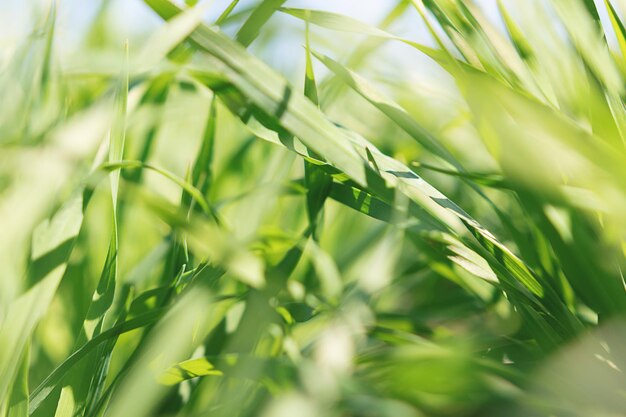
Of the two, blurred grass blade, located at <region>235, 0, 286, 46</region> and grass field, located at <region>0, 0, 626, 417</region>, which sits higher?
blurred grass blade, located at <region>235, 0, 286, 46</region>

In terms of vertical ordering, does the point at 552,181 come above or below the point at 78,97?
above

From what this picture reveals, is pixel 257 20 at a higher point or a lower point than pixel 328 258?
higher

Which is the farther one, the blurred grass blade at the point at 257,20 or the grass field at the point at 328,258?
the blurred grass blade at the point at 257,20

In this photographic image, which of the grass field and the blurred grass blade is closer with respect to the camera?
the grass field

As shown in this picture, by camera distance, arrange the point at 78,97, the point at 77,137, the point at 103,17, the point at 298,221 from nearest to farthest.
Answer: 1. the point at 77,137
2. the point at 298,221
3. the point at 78,97
4. the point at 103,17

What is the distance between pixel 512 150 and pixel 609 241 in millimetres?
101

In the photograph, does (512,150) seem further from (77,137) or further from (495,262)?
(77,137)

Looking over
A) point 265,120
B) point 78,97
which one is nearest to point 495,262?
point 265,120

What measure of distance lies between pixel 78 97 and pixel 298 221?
0.38 m

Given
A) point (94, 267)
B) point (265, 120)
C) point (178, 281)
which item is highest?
point (265, 120)

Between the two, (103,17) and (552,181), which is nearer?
(552,181)

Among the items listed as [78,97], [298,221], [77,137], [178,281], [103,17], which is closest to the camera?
[77,137]

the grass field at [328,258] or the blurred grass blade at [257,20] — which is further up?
the blurred grass blade at [257,20]

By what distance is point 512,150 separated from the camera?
389mm
